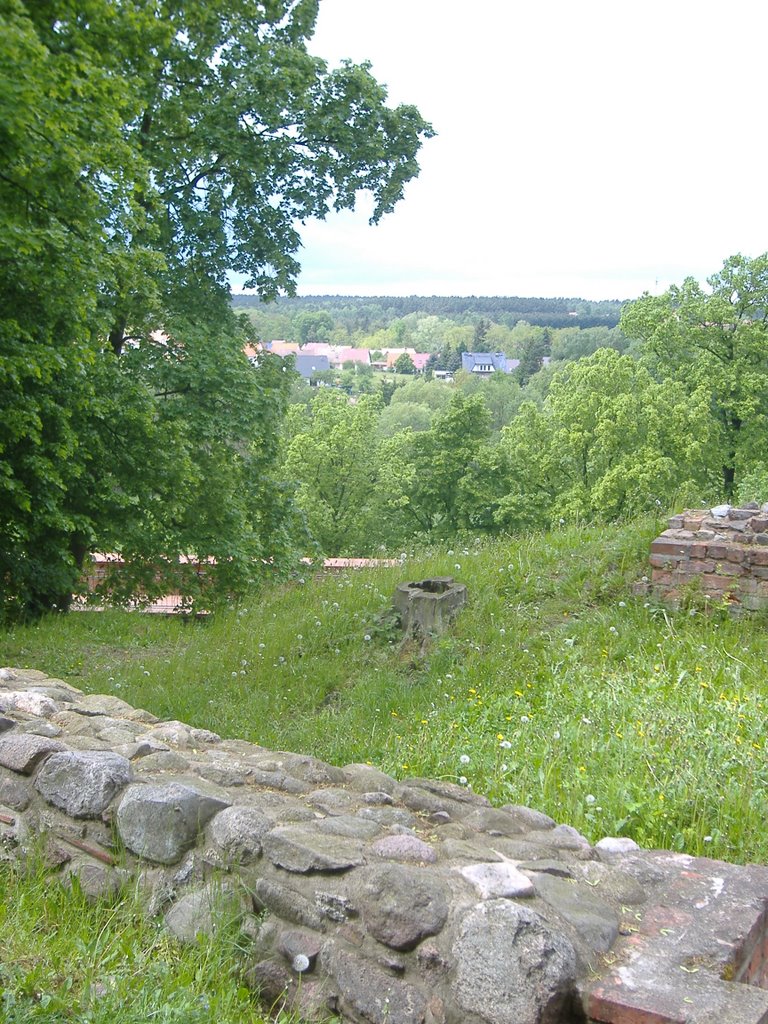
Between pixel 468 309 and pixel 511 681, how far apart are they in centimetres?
14868

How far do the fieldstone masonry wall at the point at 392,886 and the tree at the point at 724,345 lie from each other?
2673 centimetres

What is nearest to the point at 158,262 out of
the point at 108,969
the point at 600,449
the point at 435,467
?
the point at 108,969

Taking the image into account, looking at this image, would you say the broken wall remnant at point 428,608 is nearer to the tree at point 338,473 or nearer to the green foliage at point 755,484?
the green foliage at point 755,484

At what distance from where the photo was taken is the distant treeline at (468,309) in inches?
5241

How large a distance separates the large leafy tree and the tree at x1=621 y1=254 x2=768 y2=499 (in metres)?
17.6

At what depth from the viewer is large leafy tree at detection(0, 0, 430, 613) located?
9008mm

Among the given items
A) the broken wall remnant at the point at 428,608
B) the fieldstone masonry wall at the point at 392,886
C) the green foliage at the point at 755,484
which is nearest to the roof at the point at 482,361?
the green foliage at the point at 755,484

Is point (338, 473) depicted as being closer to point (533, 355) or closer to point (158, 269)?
point (158, 269)

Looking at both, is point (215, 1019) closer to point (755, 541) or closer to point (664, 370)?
point (755, 541)

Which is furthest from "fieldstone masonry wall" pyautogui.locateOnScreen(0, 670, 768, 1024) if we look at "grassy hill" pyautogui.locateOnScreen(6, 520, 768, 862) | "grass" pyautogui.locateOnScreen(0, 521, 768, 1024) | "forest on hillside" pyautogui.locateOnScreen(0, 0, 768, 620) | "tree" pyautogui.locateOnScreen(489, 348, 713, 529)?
"tree" pyautogui.locateOnScreen(489, 348, 713, 529)

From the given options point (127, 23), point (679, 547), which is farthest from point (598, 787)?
point (127, 23)

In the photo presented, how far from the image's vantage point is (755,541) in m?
7.95

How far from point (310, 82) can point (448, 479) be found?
778 inches

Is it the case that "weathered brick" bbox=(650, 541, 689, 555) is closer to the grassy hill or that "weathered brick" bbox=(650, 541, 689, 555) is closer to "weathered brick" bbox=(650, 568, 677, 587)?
"weathered brick" bbox=(650, 568, 677, 587)
